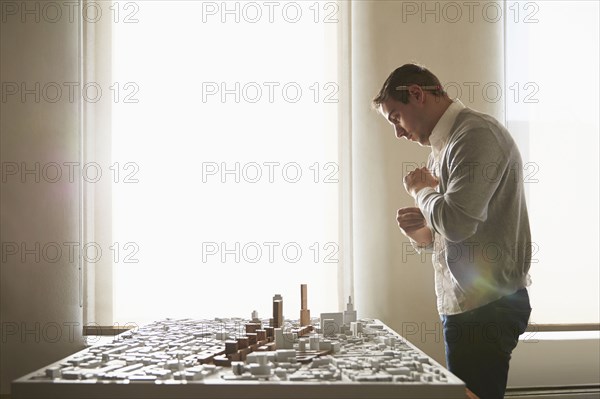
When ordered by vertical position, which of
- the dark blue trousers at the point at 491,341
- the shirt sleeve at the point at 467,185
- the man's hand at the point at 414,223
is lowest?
the dark blue trousers at the point at 491,341

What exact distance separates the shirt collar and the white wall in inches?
87.0

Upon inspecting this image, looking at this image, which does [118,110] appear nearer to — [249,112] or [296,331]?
[249,112]

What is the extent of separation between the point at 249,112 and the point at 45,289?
143 cm

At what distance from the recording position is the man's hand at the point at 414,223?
220 cm

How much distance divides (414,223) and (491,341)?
464 millimetres

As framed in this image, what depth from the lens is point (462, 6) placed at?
3.66m

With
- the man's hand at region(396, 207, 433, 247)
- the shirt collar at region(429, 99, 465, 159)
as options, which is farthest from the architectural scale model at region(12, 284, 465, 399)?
the shirt collar at region(429, 99, 465, 159)

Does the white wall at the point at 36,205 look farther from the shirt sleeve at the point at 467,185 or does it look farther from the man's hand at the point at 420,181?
the shirt sleeve at the point at 467,185

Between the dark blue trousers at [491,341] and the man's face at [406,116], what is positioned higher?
the man's face at [406,116]

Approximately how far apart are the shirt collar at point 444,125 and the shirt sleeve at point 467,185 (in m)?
0.13

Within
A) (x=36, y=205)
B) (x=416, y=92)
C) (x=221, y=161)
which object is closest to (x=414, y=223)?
(x=416, y=92)

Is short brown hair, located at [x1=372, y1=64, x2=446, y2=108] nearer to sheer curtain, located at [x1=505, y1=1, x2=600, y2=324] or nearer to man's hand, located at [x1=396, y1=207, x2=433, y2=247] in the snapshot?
man's hand, located at [x1=396, y1=207, x2=433, y2=247]

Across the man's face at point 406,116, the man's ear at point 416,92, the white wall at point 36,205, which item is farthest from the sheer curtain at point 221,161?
the man's ear at point 416,92

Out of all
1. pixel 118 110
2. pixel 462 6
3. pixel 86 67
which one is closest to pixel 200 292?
pixel 118 110
